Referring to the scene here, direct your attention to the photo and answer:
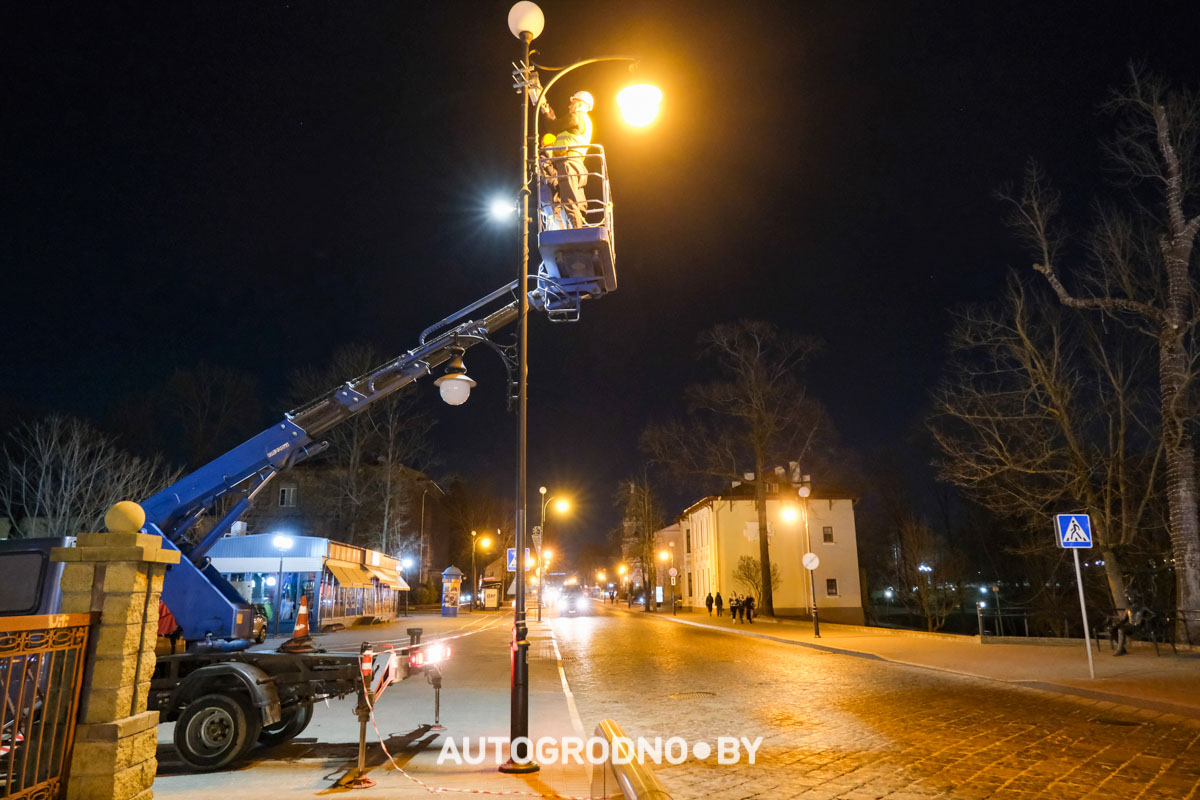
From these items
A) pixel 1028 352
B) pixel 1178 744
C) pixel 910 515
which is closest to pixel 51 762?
pixel 1178 744

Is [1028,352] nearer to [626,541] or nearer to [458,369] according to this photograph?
[458,369]

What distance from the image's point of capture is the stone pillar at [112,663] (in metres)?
4.68

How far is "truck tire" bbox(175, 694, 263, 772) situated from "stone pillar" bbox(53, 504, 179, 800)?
9.38 feet

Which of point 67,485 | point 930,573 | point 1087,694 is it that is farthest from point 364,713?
point 930,573

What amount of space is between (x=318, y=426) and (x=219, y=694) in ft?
15.8

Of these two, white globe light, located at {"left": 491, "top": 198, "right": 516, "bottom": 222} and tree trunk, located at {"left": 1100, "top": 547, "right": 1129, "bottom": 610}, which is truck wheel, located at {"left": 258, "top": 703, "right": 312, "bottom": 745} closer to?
white globe light, located at {"left": 491, "top": 198, "right": 516, "bottom": 222}

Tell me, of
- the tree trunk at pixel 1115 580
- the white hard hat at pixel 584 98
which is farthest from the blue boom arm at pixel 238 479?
the tree trunk at pixel 1115 580

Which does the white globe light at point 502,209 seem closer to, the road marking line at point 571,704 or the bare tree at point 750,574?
the road marking line at point 571,704

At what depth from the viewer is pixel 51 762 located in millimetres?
4590

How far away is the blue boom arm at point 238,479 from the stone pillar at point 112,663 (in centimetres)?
481

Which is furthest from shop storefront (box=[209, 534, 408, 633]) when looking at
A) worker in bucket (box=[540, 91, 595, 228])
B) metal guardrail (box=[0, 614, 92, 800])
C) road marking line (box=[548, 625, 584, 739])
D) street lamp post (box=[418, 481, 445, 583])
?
metal guardrail (box=[0, 614, 92, 800])

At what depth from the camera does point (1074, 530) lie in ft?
45.1

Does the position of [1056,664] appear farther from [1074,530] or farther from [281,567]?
[281,567]

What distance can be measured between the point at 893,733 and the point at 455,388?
691cm
